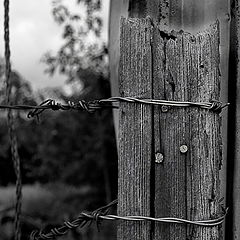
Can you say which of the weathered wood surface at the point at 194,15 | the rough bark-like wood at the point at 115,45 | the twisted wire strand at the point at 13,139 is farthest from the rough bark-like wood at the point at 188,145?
the rough bark-like wood at the point at 115,45

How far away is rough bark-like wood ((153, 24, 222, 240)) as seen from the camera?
1152 millimetres

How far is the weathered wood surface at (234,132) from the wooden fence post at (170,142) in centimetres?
18

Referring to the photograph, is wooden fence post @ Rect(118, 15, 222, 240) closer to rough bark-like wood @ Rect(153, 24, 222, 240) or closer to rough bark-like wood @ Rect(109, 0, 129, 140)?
rough bark-like wood @ Rect(153, 24, 222, 240)

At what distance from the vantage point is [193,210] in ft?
3.77

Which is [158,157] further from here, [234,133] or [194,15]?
[194,15]

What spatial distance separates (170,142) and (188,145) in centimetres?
4

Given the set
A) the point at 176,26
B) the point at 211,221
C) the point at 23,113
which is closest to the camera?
the point at 211,221

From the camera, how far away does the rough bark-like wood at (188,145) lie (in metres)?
1.15

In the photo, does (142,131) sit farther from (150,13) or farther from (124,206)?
(150,13)

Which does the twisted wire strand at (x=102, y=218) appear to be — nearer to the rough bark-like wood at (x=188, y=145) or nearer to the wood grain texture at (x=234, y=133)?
the rough bark-like wood at (x=188, y=145)

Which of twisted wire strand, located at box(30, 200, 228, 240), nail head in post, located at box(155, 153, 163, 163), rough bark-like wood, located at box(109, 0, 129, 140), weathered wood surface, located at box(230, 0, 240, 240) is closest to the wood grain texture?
weathered wood surface, located at box(230, 0, 240, 240)

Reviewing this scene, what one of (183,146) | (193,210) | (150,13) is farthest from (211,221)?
(150,13)

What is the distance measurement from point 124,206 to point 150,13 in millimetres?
465

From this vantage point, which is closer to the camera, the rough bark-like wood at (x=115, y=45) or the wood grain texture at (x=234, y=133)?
the wood grain texture at (x=234, y=133)
